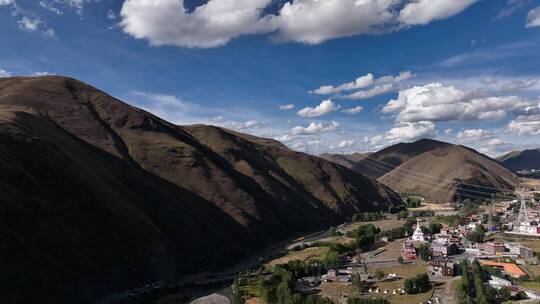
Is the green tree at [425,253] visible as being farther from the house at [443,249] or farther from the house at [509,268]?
the house at [509,268]

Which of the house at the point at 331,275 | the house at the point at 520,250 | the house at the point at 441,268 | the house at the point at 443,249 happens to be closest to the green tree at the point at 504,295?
the house at the point at 441,268

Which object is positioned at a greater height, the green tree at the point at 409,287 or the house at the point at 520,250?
the house at the point at 520,250

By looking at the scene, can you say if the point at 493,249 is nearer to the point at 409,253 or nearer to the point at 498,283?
the point at 409,253

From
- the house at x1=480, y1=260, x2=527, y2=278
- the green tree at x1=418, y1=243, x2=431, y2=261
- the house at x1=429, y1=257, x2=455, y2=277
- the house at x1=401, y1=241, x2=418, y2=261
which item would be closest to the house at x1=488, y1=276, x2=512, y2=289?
the house at x1=480, y1=260, x2=527, y2=278

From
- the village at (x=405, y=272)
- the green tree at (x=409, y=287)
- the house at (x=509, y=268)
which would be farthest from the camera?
the house at (x=509, y=268)

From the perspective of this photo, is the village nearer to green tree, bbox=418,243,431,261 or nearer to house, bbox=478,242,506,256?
green tree, bbox=418,243,431,261

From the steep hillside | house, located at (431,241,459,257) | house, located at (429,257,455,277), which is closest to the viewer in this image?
the steep hillside

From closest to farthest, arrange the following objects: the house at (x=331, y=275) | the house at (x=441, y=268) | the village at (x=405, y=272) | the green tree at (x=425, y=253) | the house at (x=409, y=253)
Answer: the village at (x=405, y=272)
the house at (x=441, y=268)
the house at (x=331, y=275)
the green tree at (x=425, y=253)
the house at (x=409, y=253)

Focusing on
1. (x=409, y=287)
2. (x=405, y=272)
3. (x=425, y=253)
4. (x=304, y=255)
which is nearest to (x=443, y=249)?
(x=425, y=253)
